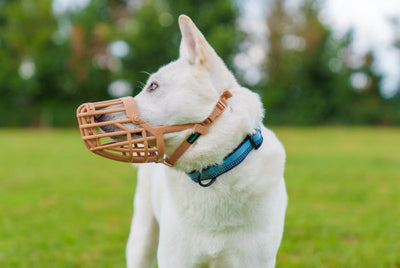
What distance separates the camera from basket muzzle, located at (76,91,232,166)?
240 cm

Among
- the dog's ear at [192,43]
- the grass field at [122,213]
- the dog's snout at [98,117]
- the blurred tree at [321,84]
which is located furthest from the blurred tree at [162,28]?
the dog's snout at [98,117]

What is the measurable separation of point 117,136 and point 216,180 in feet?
2.01

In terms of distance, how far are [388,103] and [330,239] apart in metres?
28.0

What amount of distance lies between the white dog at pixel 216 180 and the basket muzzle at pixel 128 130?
1.4 inches

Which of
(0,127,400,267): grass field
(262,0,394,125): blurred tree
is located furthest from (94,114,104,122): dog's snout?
(262,0,394,125): blurred tree

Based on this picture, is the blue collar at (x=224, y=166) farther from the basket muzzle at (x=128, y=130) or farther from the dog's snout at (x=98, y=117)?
the dog's snout at (x=98, y=117)

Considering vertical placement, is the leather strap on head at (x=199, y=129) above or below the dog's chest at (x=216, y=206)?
above

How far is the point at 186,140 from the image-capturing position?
8.14ft

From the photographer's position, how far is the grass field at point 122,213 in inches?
180

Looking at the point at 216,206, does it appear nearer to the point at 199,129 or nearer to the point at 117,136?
the point at 199,129

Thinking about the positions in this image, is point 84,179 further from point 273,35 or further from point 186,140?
point 273,35

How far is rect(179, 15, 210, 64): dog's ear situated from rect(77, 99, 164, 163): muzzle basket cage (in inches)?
18.8

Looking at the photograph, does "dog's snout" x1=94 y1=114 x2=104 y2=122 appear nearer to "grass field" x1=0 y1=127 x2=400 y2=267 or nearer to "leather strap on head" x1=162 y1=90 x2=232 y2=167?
"leather strap on head" x1=162 y1=90 x2=232 y2=167

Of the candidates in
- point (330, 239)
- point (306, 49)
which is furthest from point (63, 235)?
point (306, 49)
